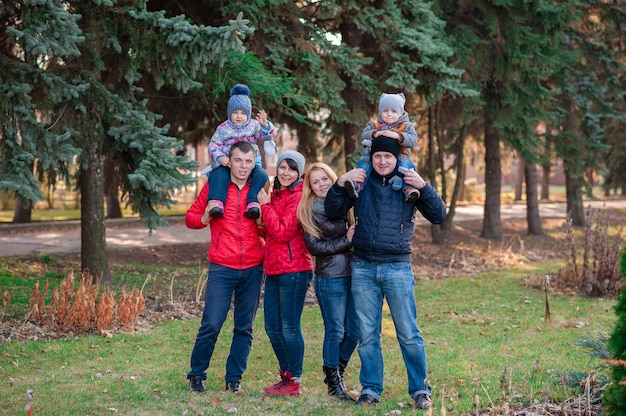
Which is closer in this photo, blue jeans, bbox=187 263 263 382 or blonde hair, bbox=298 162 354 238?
blonde hair, bbox=298 162 354 238

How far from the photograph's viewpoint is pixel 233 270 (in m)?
5.55

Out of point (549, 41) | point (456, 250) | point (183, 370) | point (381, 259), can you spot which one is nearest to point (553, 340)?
point (381, 259)

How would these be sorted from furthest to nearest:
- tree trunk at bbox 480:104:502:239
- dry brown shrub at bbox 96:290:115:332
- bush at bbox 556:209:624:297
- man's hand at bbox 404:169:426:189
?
tree trunk at bbox 480:104:502:239, bush at bbox 556:209:624:297, dry brown shrub at bbox 96:290:115:332, man's hand at bbox 404:169:426:189

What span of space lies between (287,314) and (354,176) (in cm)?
117

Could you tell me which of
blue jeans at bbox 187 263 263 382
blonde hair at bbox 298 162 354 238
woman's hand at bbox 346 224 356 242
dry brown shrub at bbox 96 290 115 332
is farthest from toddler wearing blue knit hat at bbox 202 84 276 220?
dry brown shrub at bbox 96 290 115 332

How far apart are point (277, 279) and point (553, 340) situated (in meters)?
3.52

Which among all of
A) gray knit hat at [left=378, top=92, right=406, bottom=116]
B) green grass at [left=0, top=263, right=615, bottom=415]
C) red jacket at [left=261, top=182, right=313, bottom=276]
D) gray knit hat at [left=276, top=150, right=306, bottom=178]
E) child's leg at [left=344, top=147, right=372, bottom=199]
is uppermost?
gray knit hat at [left=378, top=92, right=406, bottom=116]

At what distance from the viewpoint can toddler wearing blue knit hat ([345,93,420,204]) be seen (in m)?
5.21

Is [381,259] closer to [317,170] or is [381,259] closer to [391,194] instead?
[391,194]

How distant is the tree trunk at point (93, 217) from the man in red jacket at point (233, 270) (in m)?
4.66

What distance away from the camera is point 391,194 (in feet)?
17.3

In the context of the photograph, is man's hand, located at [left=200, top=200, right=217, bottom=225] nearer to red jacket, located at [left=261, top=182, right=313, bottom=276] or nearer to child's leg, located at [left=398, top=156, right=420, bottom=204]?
red jacket, located at [left=261, top=182, right=313, bottom=276]

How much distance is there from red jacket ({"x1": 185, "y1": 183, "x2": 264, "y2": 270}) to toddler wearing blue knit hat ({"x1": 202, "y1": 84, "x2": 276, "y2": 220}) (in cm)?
7

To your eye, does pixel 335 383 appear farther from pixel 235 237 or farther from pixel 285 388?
pixel 235 237
